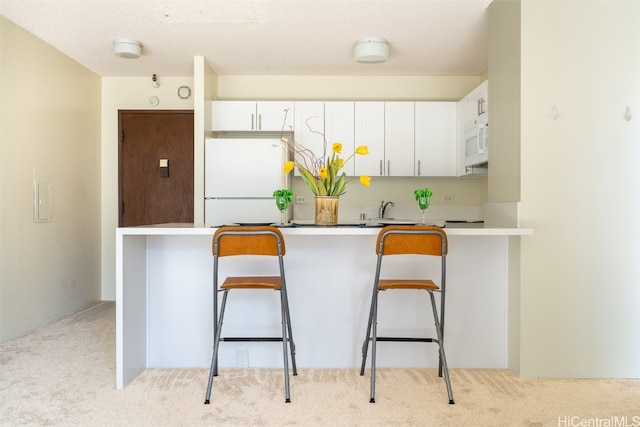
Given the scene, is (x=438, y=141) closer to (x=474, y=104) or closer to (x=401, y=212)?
(x=474, y=104)

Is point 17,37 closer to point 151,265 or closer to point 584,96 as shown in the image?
point 151,265

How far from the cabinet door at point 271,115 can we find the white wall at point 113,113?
854mm

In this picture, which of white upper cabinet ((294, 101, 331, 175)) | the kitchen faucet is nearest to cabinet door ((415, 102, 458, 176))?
the kitchen faucet

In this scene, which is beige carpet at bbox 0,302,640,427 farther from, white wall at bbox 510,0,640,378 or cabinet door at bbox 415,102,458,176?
cabinet door at bbox 415,102,458,176

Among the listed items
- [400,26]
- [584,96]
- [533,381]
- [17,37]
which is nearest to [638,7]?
[584,96]

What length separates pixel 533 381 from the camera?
2.91 metres

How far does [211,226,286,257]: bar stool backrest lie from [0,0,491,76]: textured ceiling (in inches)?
72.6

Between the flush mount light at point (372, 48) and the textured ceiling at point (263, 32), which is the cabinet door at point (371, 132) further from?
the flush mount light at point (372, 48)

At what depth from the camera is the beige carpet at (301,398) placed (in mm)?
2369

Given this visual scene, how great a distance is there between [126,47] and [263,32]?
3.94 ft

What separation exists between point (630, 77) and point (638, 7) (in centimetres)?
42

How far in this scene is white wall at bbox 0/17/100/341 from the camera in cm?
388

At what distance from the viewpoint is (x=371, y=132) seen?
5250 millimetres

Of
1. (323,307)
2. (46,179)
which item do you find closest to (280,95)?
(46,179)
